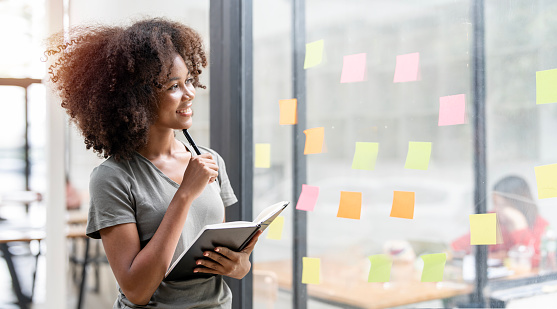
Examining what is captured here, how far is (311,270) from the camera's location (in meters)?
1.79

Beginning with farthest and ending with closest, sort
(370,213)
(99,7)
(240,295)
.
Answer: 1. (99,7)
2. (240,295)
3. (370,213)

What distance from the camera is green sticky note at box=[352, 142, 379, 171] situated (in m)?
1.59

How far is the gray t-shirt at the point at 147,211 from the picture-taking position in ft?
4.07

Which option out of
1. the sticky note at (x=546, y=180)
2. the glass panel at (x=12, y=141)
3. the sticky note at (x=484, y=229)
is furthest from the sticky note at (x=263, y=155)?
the glass panel at (x=12, y=141)

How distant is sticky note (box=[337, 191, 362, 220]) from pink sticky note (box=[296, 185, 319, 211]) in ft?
0.40

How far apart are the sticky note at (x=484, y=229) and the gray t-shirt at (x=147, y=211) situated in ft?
2.19

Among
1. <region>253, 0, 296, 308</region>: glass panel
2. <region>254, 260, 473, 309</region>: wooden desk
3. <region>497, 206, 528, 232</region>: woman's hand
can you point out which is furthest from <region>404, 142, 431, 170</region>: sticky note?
<region>253, 0, 296, 308</region>: glass panel

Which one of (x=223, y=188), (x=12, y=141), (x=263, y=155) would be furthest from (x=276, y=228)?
(x=12, y=141)

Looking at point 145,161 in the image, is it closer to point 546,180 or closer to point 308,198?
point 308,198

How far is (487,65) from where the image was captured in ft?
4.47

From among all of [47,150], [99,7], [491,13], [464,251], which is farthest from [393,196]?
[47,150]

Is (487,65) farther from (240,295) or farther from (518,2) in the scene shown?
(240,295)

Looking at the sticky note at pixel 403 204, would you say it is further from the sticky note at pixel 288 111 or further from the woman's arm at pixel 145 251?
the woman's arm at pixel 145 251

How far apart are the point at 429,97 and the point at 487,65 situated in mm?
178
